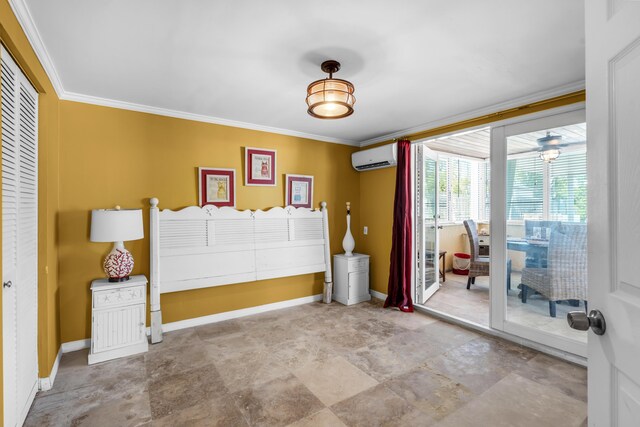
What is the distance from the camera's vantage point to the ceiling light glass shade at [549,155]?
278 cm

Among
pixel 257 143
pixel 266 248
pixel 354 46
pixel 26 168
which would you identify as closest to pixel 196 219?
pixel 266 248

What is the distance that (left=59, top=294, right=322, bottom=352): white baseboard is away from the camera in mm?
2904

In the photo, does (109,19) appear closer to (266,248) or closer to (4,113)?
(4,113)

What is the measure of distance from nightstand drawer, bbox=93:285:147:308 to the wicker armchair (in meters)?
3.74

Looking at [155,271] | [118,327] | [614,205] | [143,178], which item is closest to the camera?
[614,205]

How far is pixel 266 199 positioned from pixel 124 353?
7.17 ft

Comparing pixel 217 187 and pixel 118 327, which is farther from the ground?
pixel 217 187

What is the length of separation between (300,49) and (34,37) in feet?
5.43

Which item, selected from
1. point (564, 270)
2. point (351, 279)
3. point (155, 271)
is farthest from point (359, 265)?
point (155, 271)

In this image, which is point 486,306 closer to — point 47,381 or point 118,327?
point 118,327

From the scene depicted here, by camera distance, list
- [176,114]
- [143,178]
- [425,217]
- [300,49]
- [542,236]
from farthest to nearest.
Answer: [425,217] < [176,114] < [143,178] < [542,236] < [300,49]

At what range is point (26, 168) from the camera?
207cm

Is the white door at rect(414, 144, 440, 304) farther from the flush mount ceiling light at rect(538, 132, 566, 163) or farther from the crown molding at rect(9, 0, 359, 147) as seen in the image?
the flush mount ceiling light at rect(538, 132, 566, 163)

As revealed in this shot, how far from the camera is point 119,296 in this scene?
9.04 feet
